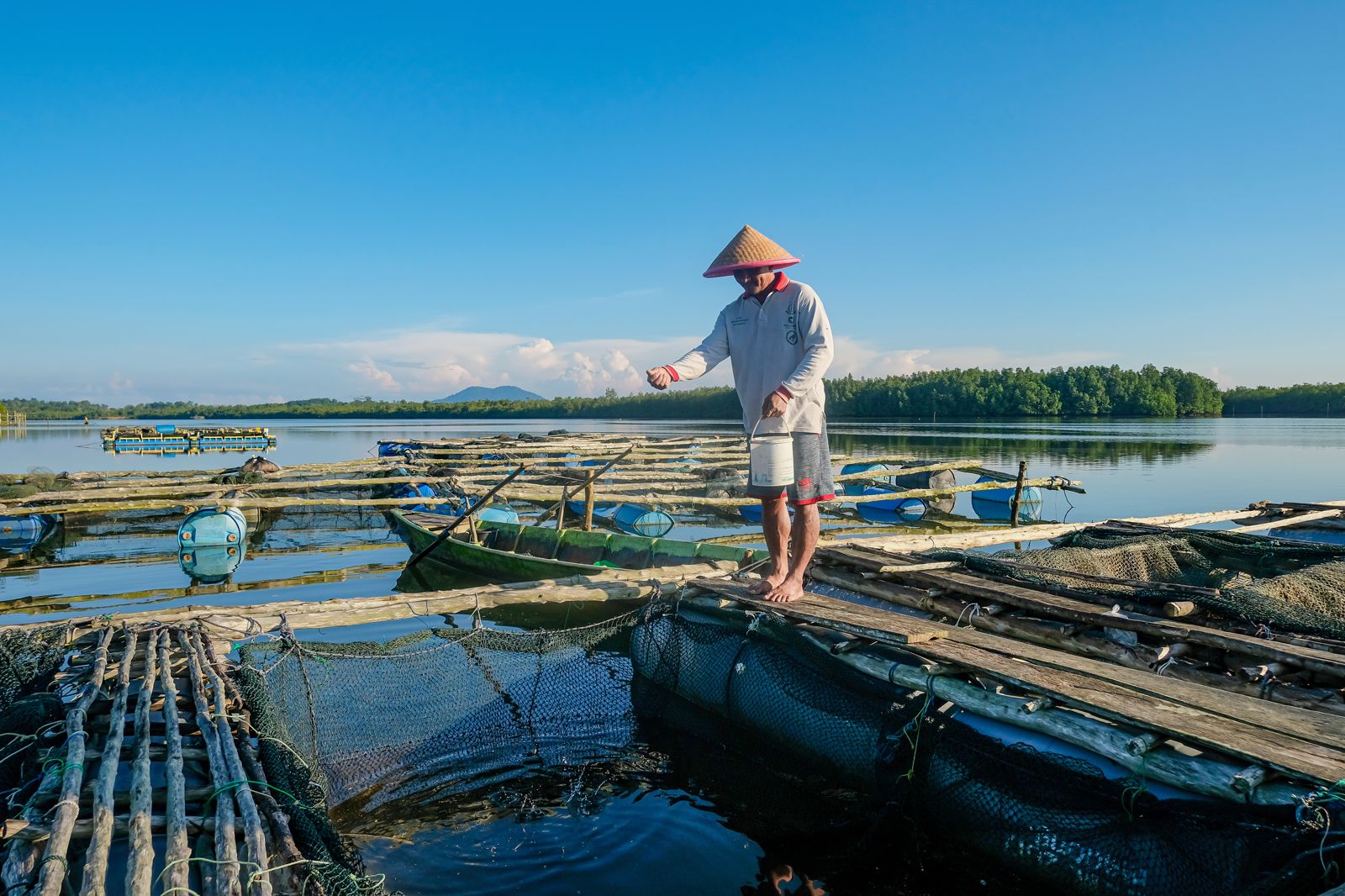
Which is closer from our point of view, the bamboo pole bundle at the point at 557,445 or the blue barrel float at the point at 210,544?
the blue barrel float at the point at 210,544

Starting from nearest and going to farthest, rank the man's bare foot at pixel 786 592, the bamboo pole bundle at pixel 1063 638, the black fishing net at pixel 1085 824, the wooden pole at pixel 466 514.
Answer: the black fishing net at pixel 1085 824
the bamboo pole bundle at pixel 1063 638
the man's bare foot at pixel 786 592
the wooden pole at pixel 466 514

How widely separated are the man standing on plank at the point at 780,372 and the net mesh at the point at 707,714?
2.20 ft

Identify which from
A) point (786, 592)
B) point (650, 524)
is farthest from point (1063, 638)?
point (650, 524)

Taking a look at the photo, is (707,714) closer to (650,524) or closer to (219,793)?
(219,793)

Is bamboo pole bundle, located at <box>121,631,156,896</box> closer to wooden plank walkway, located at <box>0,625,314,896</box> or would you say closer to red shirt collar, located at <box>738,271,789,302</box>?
wooden plank walkway, located at <box>0,625,314,896</box>

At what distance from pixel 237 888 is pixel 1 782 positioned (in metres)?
2.06

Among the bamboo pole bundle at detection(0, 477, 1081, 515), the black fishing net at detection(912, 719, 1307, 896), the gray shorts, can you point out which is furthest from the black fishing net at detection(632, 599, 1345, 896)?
the bamboo pole bundle at detection(0, 477, 1081, 515)

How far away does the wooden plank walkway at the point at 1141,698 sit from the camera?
290 centimetres

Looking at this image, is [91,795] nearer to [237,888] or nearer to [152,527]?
[237,888]

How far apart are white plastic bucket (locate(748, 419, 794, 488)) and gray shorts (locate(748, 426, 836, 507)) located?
0.24 feet

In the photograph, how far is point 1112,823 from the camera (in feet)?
10.8

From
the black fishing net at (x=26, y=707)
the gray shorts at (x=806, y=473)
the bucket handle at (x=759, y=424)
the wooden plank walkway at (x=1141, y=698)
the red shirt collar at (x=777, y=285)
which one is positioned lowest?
the black fishing net at (x=26, y=707)

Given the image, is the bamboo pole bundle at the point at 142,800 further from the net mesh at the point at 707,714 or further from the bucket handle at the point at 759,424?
the bucket handle at the point at 759,424

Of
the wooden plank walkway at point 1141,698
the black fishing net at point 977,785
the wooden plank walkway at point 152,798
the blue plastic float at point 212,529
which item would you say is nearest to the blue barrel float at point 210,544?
the blue plastic float at point 212,529
